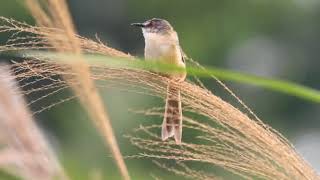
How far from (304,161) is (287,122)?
1493 cm

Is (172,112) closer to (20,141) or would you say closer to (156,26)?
(20,141)

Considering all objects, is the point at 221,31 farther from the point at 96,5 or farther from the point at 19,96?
the point at 19,96

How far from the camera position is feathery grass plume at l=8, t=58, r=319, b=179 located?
200cm

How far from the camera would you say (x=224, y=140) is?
210 centimetres

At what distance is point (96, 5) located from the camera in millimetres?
20531

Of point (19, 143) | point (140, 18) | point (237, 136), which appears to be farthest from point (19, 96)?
point (140, 18)

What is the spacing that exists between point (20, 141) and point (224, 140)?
70 cm

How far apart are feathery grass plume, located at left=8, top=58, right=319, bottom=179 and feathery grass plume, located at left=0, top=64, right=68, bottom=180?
495mm

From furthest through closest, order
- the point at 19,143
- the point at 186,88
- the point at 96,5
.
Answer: the point at 96,5
the point at 186,88
the point at 19,143

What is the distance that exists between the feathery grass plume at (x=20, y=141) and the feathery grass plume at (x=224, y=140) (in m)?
0.50

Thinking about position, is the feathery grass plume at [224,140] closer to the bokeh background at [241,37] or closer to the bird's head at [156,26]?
the bird's head at [156,26]

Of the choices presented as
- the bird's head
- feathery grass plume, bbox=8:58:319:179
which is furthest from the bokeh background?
feathery grass plume, bbox=8:58:319:179

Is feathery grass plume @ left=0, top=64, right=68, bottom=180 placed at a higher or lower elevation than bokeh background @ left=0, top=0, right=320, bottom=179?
lower

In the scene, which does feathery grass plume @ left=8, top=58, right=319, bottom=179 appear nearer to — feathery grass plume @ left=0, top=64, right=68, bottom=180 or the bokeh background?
feathery grass plume @ left=0, top=64, right=68, bottom=180
